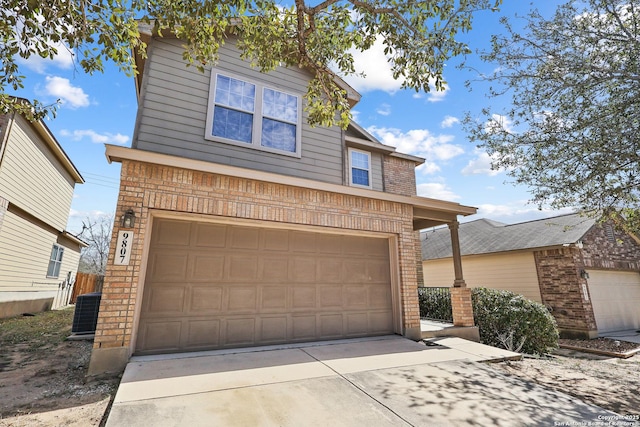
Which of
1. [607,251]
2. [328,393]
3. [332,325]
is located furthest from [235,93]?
[607,251]

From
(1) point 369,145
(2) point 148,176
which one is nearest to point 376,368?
(2) point 148,176

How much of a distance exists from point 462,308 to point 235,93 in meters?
7.25

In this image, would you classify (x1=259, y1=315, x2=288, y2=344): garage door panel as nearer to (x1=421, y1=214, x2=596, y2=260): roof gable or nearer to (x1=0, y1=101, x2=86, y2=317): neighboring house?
(x1=0, y1=101, x2=86, y2=317): neighboring house

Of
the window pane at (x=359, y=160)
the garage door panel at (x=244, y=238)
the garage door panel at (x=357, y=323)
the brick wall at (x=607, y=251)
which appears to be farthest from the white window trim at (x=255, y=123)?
the brick wall at (x=607, y=251)

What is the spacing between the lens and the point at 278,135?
7.30 meters

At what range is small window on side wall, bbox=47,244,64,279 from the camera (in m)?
13.1

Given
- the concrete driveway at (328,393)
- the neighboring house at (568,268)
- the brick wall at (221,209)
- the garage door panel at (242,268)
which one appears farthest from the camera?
the neighboring house at (568,268)

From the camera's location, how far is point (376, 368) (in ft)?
15.0

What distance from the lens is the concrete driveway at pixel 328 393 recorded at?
10.2 feet

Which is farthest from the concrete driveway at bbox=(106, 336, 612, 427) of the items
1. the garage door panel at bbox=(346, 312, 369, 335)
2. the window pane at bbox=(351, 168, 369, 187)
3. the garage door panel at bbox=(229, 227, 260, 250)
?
the window pane at bbox=(351, 168, 369, 187)

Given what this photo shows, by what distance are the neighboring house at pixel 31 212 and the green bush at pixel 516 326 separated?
13689 millimetres

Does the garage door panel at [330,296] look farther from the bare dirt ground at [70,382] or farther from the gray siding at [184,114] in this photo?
A: the bare dirt ground at [70,382]

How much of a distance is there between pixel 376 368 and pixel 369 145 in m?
8.27

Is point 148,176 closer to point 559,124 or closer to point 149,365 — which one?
point 149,365
